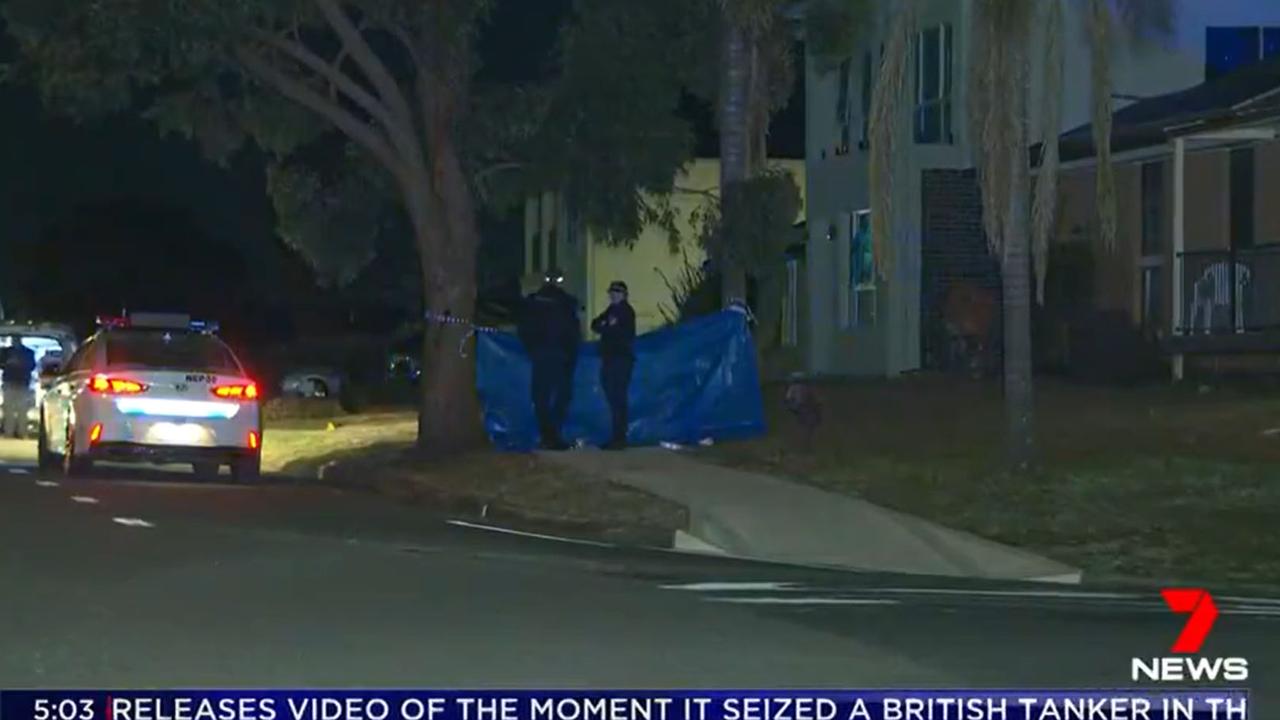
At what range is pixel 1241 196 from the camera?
27812mm

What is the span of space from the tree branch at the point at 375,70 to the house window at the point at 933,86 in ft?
33.8

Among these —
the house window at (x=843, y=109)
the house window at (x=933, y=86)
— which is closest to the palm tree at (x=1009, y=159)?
the house window at (x=933, y=86)

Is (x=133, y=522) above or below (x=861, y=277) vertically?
below

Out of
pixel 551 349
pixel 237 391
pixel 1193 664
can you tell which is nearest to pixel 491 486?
pixel 551 349

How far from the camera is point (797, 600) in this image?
41.5ft

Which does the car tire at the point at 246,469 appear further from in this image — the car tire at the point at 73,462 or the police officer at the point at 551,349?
the police officer at the point at 551,349

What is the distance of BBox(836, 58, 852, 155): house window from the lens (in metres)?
34.5

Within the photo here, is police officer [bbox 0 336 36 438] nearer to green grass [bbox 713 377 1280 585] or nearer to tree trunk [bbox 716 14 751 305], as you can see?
green grass [bbox 713 377 1280 585]

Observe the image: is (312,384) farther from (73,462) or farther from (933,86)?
(73,462)

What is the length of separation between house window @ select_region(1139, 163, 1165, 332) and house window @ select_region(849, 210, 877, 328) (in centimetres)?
476

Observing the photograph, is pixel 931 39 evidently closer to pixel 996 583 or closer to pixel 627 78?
pixel 627 78

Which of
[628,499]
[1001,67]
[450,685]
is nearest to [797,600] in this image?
[450,685]

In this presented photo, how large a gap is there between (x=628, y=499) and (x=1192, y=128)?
396 inches
